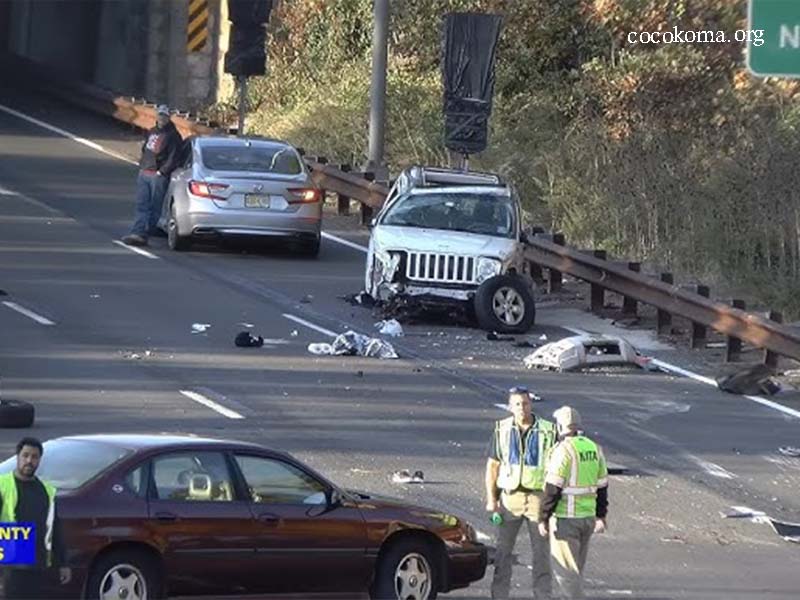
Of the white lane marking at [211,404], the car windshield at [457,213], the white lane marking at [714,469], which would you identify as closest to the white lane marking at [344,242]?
the car windshield at [457,213]

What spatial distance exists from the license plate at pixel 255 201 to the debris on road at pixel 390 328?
13.4ft

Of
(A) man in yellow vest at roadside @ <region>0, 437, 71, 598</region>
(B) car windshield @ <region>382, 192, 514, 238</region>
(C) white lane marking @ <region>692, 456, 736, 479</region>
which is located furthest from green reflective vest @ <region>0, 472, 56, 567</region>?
(B) car windshield @ <region>382, 192, 514, 238</region>

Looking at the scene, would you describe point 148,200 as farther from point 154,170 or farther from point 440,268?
point 440,268

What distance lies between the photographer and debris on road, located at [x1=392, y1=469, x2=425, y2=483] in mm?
16734

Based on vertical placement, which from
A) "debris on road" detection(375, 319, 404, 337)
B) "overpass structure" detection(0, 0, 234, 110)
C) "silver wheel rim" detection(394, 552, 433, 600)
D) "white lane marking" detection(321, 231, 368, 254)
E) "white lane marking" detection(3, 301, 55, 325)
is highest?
"overpass structure" detection(0, 0, 234, 110)

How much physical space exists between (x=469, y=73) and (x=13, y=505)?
2088cm

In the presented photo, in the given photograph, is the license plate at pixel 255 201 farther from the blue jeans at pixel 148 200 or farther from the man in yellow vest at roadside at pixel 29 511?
the man in yellow vest at roadside at pixel 29 511

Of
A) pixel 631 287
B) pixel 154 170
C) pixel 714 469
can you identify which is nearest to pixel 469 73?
pixel 154 170

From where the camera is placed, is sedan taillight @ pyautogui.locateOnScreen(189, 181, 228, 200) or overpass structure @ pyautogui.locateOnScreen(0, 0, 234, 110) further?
overpass structure @ pyautogui.locateOnScreen(0, 0, 234, 110)

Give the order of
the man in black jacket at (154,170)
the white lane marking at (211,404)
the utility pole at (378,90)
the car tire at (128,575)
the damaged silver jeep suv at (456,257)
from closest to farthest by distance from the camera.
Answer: the car tire at (128,575)
the white lane marking at (211,404)
the damaged silver jeep suv at (456,257)
the man in black jacket at (154,170)
the utility pole at (378,90)

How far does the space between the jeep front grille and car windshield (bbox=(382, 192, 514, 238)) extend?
647 millimetres

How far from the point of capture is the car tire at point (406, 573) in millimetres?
13070

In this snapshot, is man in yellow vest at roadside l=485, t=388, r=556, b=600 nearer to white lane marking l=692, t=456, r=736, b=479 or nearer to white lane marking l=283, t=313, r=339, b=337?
white lane marking l=692, t=456, r=736, b=479

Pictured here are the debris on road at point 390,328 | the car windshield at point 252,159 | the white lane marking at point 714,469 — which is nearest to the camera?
the white lane marking at point 714,469
